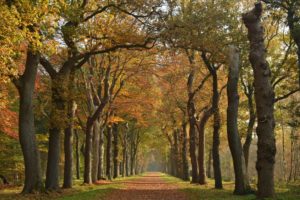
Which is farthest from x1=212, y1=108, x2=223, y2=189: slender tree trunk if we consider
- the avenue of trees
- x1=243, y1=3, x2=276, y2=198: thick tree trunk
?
x1=243, y1=3, x2=276, y2=198: thick tree trunk

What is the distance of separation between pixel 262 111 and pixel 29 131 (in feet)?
36.5

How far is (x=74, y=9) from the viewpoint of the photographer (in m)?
19.2

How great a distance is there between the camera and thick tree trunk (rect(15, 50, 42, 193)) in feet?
65.3

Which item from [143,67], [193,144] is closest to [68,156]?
[143,67]

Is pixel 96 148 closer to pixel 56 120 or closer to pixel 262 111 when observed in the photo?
pixel 56 120

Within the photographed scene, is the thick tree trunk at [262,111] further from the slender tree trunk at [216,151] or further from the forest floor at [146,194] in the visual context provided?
the slender tree trunk at [216,151]

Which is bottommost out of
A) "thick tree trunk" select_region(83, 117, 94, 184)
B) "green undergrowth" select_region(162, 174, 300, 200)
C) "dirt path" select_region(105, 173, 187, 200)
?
"dirt path" select_region(105, 173, 187, 200)

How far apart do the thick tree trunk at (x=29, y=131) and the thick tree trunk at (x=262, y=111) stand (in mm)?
10440

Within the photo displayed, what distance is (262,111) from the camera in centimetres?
1429

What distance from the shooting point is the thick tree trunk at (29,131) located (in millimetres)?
19891

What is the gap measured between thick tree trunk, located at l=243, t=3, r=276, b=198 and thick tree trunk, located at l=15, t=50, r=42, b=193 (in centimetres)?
1044

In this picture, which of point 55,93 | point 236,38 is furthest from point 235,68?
point 55,93

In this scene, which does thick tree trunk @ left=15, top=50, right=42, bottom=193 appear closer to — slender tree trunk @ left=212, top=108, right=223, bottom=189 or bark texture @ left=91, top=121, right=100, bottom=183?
slender tree trunk @ left=212, top=108, right=223, bottom=189

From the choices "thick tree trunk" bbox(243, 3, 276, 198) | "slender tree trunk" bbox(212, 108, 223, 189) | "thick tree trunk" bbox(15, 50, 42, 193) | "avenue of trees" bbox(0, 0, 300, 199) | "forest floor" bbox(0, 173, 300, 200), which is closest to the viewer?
"thick tree trunk" bbox(243, 3, 276, 198)
